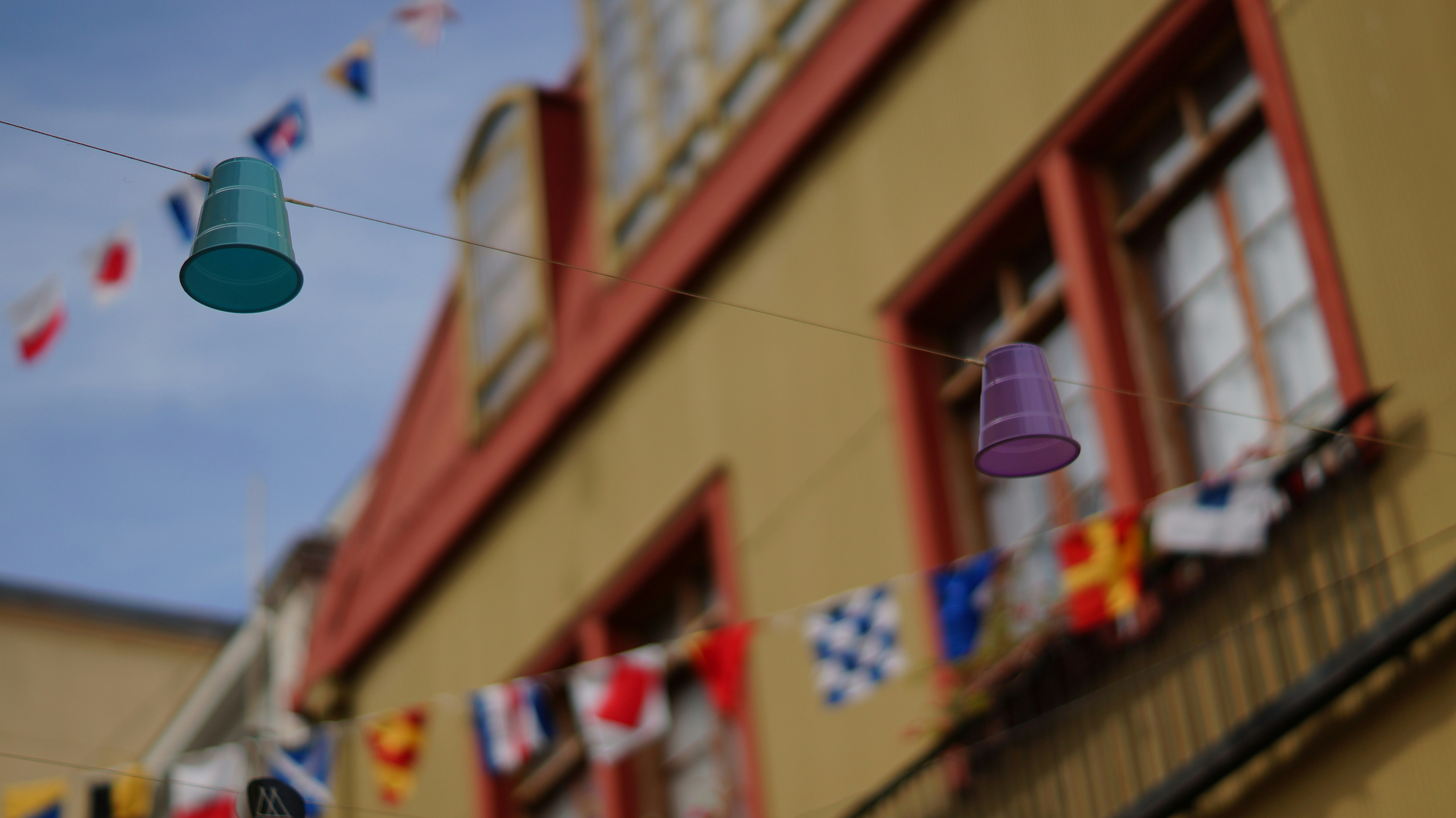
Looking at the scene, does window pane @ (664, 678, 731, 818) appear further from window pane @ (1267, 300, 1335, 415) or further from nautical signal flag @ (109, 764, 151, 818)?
window pane @ (1267, 300, 1335, 415)

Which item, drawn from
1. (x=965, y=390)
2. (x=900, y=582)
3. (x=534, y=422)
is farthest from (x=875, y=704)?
(x=534, y=422)

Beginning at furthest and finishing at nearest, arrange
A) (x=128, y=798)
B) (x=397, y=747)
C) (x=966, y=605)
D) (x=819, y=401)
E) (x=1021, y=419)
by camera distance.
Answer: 1. (x=128, y=798)
2. (x=397, y=747)
3. (x=819, y=401)
4. (x=966, y=605)
5. (x=1021, y=419)

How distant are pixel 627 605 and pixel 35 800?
3688 millimetres

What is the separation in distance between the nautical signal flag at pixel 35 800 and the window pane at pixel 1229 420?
23.4ft

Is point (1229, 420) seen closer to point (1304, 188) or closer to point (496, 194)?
point (1304, 188)

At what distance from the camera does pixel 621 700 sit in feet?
34.2

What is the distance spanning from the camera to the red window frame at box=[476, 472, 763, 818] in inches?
423

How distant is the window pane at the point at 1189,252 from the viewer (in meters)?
8.88

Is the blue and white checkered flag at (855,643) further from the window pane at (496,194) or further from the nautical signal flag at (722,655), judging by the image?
the window pane at (496,194)

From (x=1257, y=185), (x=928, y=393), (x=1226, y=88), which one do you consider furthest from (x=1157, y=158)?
(x=928, y=393)

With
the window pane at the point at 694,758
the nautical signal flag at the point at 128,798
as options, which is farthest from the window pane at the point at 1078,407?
the nautical signal flag at the point at 128,798

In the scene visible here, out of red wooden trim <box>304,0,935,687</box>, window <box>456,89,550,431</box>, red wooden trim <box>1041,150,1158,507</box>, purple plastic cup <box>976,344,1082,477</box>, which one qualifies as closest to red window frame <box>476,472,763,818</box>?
red wooden trim <box>304,0,935,687</box>

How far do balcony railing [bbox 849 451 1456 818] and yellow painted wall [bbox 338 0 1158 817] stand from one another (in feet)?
2.16

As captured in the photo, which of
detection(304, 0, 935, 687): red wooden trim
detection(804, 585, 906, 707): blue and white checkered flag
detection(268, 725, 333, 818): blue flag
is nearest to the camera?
detection(804, 585, 906, 707): blue and white checkered flag
